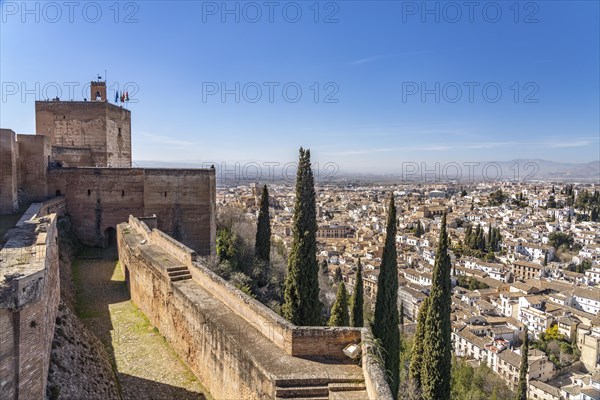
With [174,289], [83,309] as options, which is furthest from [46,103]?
[174,289]

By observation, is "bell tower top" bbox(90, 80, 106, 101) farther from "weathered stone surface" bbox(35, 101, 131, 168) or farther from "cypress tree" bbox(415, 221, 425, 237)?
"cypress tree" bbox(415, 221, 425, 237)

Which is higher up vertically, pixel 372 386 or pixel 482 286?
pixel 372 386

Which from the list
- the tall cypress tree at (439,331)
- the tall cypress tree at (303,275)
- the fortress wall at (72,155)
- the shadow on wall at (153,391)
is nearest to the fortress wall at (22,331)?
the shadow on wall at (153,391)

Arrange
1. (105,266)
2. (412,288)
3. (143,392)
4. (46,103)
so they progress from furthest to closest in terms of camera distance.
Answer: (412,288) → (46,103) → (105,266) → (143,392)

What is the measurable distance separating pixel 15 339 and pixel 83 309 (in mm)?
5620

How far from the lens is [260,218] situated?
738 inches

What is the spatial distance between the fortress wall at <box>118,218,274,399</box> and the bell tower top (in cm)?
1317

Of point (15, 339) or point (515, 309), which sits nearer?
point (15, 339)

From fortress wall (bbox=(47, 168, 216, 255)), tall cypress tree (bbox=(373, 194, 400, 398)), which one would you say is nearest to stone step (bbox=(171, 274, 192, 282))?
tall cypress tree (bbox=(373, 194, 400, 398))

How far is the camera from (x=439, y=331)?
1254 cm

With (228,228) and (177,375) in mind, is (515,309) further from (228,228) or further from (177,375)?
(177,375)

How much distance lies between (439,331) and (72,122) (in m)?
16.9

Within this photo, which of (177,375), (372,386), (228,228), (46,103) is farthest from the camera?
(228,228)

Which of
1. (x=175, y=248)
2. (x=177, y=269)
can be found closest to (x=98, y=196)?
(x=175, y=248)
